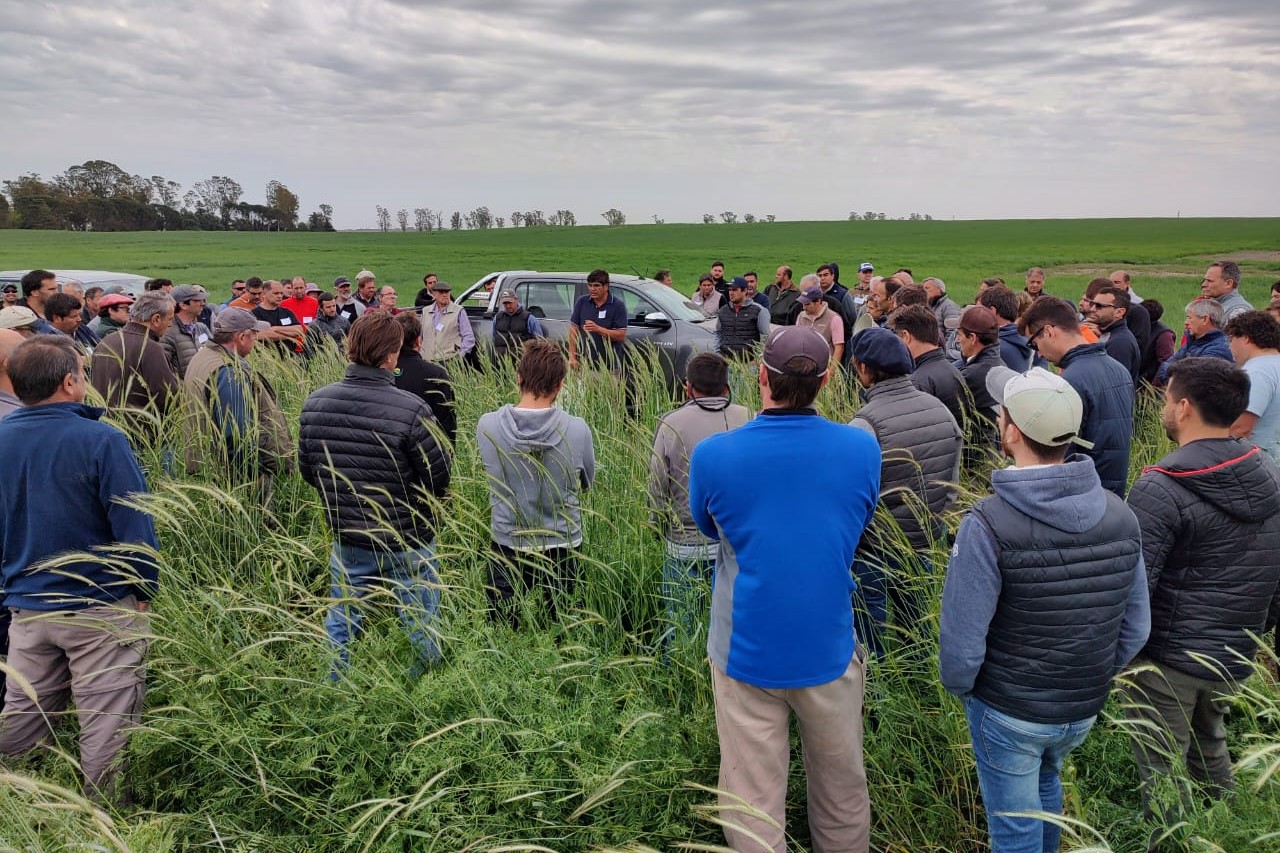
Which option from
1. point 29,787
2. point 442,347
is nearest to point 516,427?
point 29,787

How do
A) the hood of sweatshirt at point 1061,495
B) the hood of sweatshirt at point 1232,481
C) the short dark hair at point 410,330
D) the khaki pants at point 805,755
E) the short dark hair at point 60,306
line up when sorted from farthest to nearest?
the short dark hair at point 60,306, the short dark hair at point 410,330, the hood of sweatshirt at point 1232,481, the khaki pants at point 805,755, the hood of sweatshirt at point 1061,495

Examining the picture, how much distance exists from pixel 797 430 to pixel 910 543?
1.55 m

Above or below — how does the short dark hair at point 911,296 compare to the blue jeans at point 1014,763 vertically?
above

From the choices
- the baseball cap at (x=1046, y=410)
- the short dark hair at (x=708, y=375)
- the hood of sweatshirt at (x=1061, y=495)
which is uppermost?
the baseball cap at (x=1046, y=410)

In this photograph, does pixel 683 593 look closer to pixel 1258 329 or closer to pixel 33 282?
pixel 1258 329

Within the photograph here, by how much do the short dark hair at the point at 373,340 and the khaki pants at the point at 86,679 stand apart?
52.9 inches

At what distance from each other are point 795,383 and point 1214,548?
1.55 m

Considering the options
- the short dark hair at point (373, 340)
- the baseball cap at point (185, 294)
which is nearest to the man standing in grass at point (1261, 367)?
the short dark hair at point (373, 340)

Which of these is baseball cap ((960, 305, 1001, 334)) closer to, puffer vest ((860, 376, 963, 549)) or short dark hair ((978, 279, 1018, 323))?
short dark hair ((978, 279, 1018, 323))

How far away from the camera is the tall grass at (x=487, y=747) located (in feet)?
7.81

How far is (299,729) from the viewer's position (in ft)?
9.25

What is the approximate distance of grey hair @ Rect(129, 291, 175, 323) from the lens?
5.38m

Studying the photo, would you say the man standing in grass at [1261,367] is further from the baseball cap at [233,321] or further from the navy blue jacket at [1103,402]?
the baseball cap at [233,321]

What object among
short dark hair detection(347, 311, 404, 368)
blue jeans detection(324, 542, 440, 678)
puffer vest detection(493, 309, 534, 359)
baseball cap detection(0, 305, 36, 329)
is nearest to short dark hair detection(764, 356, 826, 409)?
blue jeans detection(324, 542, 440, 678)
